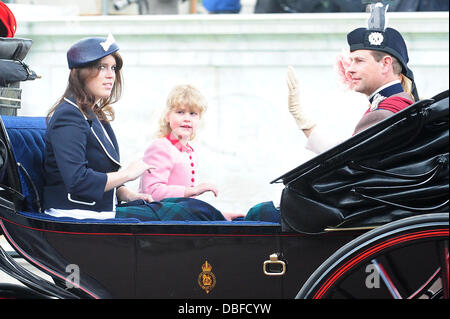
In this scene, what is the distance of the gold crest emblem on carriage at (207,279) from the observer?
2889mm

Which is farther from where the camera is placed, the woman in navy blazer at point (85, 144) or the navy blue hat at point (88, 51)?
the navy blue hat at point (88, 51)

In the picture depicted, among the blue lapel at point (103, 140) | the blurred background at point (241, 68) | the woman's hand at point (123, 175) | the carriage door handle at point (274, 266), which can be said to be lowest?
the carriage door handle at point (274, 266)

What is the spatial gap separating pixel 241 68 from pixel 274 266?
3.56 metres

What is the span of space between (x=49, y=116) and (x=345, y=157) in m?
1.25

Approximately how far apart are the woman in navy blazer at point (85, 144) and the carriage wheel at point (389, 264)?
84 cm

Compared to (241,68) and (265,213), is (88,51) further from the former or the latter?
(241,68)

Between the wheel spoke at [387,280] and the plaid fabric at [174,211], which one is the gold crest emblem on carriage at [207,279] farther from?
the wheel spoke at [387,280]

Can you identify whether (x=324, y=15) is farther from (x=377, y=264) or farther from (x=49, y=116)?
(x=377, y=264)

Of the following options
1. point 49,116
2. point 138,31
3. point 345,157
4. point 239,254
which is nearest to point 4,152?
point 49,116

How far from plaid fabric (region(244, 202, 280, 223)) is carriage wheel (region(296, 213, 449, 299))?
36cm

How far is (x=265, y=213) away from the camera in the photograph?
3.06 m

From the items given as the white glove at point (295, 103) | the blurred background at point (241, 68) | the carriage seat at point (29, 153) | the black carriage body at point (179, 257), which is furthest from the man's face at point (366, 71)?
the blurred background at point (241, 68)

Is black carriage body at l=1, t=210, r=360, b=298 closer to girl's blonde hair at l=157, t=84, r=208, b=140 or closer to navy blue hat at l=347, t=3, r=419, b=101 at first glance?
navy blue hat at l=347, t=3, r=419, b=101

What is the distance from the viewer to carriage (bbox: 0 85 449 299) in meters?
2.65
